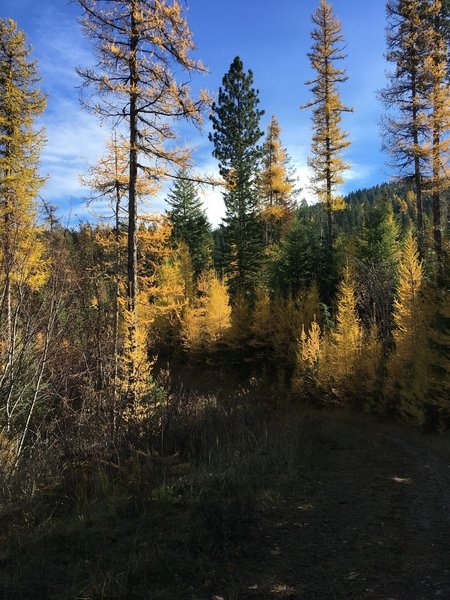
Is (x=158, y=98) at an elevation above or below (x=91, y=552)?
above

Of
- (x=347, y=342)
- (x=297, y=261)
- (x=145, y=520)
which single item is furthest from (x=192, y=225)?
(x=145, y=520)

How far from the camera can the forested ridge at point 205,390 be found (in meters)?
4.24

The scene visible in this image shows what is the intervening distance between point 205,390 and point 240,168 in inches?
688

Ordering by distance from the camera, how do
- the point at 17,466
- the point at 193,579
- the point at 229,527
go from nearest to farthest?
1. the point at 193,579
2. the point at 229,527
3. the point at 17,466

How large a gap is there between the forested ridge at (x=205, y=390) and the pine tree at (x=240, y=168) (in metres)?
4.01

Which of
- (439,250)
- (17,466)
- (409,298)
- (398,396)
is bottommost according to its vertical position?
(398,396)

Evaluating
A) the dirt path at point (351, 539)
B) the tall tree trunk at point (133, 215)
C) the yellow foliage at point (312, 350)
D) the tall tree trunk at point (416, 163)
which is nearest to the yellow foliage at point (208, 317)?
the yellow foliage at point (312, 350)

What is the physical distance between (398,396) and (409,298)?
3.69m

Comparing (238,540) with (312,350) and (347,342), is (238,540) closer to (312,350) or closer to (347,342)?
(347,342)

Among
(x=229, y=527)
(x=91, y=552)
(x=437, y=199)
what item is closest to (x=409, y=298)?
(x=437, y=199)

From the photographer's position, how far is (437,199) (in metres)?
20.6

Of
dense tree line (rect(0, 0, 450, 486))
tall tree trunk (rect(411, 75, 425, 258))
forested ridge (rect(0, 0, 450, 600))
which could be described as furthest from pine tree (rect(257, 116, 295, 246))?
tall tree trunk (rect(411, 75, 425, 258))

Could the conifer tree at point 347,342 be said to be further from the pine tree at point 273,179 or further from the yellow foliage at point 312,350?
the pine tree at point 273,179

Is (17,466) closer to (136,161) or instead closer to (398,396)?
(136,161)
